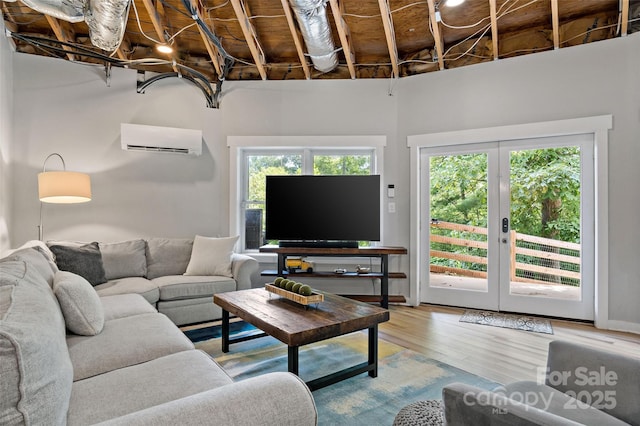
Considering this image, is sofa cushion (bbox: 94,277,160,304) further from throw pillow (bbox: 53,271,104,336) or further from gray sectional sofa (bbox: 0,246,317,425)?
throw pillow (bbox: 53,271,104,336)

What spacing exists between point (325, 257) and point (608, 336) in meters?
3.03

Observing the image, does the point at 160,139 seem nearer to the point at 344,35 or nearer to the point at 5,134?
the point at 5,134

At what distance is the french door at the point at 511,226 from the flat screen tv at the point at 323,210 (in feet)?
2.52

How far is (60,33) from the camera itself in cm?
387

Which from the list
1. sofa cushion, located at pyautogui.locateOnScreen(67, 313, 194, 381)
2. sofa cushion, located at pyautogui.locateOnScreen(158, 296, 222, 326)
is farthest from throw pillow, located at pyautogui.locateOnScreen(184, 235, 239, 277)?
sofa cushion, located at pyautogui.locateOnScreen(67, 313, 194, 381)

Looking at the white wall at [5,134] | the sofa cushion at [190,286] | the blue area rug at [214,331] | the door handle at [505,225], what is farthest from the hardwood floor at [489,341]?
the white wall at [5,134]

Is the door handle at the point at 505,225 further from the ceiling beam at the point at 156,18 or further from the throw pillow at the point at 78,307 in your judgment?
the ceiling beam at the point at 156,18

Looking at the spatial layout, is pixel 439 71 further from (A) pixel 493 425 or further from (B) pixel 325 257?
(A) pixel 493 425

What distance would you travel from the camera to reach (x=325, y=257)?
4566mm

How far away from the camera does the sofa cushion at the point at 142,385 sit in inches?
47.7

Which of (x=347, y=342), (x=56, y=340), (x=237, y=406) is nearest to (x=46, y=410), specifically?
(x=56, y=340)

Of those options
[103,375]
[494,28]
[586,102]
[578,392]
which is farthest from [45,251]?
[586,102]

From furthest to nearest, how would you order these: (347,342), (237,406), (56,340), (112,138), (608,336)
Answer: (112,138) < (608,336) < (347,342) < (56,340) < (237,406)

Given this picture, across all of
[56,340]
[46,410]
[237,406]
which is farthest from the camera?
[56,340]
